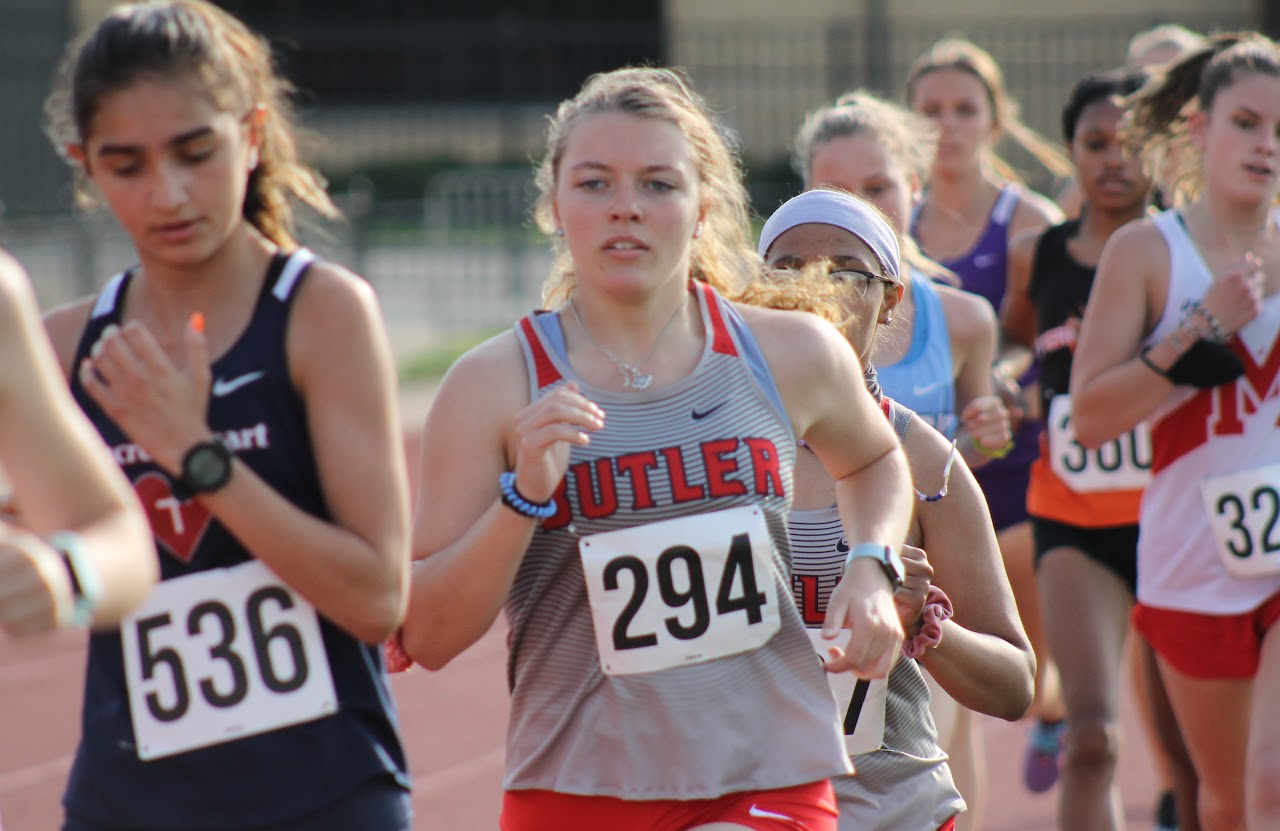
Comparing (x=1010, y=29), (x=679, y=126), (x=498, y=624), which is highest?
(x=679, y=126)

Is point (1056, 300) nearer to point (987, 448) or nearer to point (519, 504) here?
point (987, 448)

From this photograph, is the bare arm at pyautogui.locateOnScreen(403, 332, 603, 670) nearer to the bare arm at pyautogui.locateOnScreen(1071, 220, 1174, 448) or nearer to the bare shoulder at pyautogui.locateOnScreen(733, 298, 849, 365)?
the bare shoulder at pyautogui.locateOnScreen(733, 298, 849, 365)

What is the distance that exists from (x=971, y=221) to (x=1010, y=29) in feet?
56.4

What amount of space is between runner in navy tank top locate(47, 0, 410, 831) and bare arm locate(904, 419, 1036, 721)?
104 cm

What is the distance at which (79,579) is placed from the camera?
197 centimetres

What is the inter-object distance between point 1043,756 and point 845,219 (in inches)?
115

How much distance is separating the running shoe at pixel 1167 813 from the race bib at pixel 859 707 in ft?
7.74

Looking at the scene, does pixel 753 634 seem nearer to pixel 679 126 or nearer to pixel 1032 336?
pixel 679 126

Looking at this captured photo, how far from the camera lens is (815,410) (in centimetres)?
291

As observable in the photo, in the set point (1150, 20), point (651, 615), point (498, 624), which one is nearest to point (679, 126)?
point (651, 615)

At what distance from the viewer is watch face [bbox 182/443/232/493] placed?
243 centimetres

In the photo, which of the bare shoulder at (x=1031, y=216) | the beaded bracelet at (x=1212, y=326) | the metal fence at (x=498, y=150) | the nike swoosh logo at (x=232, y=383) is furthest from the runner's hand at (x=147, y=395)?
the metal fence at (x=498, y=150)

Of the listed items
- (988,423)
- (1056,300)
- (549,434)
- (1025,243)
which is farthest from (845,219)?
(1025,243)

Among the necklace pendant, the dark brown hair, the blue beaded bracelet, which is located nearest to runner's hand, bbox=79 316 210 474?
the dark brown hair
